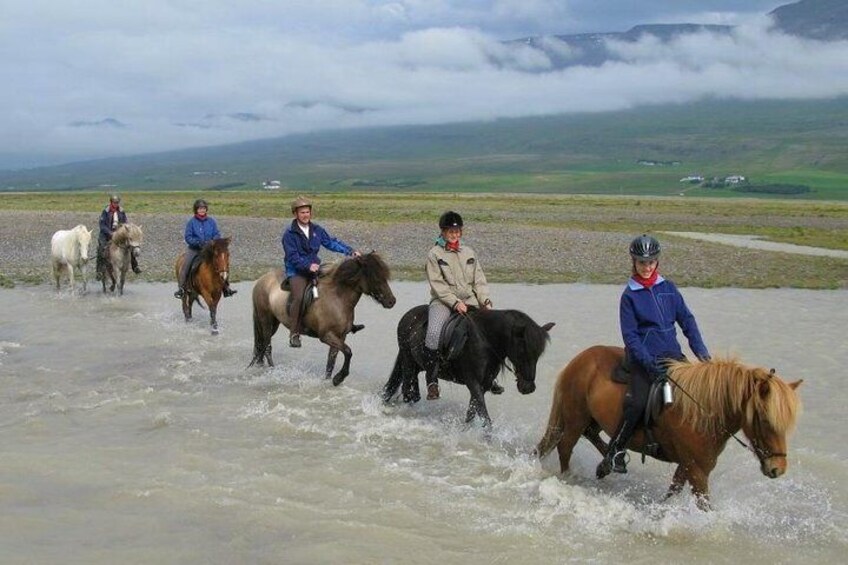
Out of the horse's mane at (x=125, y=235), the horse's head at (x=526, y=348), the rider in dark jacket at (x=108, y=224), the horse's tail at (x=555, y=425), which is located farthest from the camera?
the rider in dark jacket at (x=108, y=224)

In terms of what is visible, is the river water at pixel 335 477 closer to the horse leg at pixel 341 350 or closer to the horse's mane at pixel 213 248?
the horse leg at pixel 341 350

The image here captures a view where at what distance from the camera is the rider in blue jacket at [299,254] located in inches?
463

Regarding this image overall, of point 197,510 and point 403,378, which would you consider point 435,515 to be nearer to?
point 197,510

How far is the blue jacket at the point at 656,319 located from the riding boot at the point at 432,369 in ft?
9.79

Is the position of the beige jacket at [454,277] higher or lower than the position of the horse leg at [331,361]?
higher

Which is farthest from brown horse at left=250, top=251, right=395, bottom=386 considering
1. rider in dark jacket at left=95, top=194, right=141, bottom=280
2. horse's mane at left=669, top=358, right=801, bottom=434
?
rider in dark jacket at left=95, top=194, right=141, bottom=280

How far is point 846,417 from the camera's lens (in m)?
10.0

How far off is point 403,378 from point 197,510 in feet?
12.6

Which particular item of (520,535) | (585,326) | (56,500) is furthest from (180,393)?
(585,326)

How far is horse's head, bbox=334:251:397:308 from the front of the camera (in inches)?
438

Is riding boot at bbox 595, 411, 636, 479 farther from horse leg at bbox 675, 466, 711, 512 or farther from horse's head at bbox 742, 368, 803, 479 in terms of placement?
horse's head at bbox 742, 368, 803, 479

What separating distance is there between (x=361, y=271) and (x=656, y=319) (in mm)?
5270

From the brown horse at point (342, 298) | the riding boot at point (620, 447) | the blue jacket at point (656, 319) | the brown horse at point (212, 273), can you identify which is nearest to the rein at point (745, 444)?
the blue jacket at point (656, 319)

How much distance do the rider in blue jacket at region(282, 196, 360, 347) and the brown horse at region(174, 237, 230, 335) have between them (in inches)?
141
